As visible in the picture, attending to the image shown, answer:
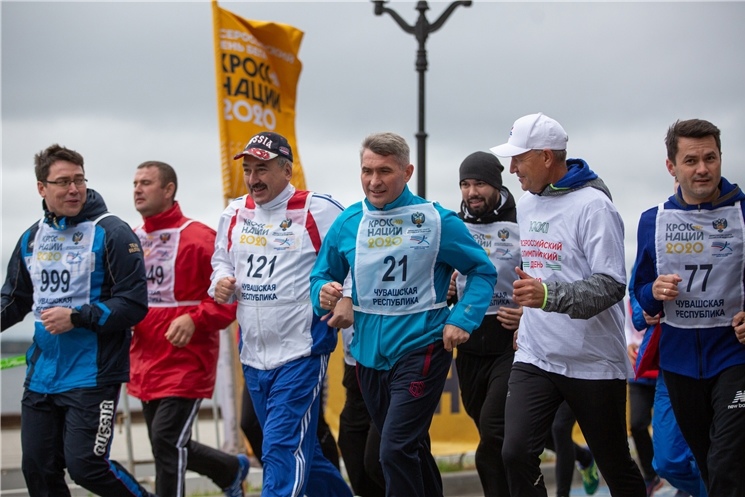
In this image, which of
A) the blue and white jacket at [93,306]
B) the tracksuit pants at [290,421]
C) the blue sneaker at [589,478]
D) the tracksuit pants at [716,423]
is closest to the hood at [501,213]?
the tracksuit pants at [290,421]

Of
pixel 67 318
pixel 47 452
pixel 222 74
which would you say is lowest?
pixel 47 452

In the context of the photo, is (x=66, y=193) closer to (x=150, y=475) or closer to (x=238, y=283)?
(x=238, y=283)

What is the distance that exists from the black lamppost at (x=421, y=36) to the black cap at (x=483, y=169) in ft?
16.5

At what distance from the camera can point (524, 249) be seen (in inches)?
243

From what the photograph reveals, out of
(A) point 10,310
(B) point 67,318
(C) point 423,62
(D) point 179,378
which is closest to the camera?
(B) point 67,318

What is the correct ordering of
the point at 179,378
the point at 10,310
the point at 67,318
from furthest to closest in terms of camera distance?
the point at 179,378, the point at 10,310, the point at 67,318

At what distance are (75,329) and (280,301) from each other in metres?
1.33

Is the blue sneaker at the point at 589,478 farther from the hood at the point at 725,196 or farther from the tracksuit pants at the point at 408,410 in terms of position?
the hood at the point at 725,196

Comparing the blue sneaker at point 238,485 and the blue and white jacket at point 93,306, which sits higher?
the blue and white jacket at point 93,306

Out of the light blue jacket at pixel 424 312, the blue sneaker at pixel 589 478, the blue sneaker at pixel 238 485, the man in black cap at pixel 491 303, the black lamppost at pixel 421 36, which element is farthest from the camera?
the black lamppost at pixel 421 36

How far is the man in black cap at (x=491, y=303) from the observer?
7094 millimetres

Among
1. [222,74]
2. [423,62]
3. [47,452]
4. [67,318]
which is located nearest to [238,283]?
[67,318]

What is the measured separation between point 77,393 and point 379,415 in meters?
1.96

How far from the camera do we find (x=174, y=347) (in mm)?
7871
